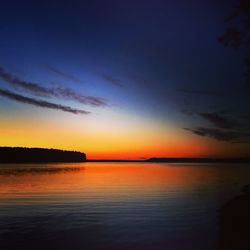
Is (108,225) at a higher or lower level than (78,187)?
lower

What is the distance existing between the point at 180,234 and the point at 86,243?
6.57 m

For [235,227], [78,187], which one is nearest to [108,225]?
[235,227]

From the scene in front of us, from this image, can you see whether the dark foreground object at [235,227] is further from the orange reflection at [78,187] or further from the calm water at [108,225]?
the orange reflection at [78,187]

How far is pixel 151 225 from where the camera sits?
85.1 ft

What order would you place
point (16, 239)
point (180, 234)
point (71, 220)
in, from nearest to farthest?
point (16, 239) < point (180, 234) < point (71, 220)

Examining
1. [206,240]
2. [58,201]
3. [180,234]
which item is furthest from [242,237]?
[58,201]

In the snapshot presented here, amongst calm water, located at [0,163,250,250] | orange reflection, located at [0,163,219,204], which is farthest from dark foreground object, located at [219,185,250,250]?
orange reflection, located at [0,163,219,204]

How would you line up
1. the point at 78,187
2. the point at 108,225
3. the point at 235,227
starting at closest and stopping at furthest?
the point at 235,227
the point at 108,225
the point at 78,187

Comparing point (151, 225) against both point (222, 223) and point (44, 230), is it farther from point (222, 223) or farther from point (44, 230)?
point (44, 230)

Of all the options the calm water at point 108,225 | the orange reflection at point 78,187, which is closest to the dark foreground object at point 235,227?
the calm water at point 108,225

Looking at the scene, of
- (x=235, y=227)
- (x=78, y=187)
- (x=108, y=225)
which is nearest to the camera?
(x=235, y=227)

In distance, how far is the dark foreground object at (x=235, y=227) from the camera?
64.0 ft

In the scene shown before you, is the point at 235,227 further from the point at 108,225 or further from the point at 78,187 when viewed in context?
the point at 78,187

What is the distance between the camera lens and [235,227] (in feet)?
76.4
